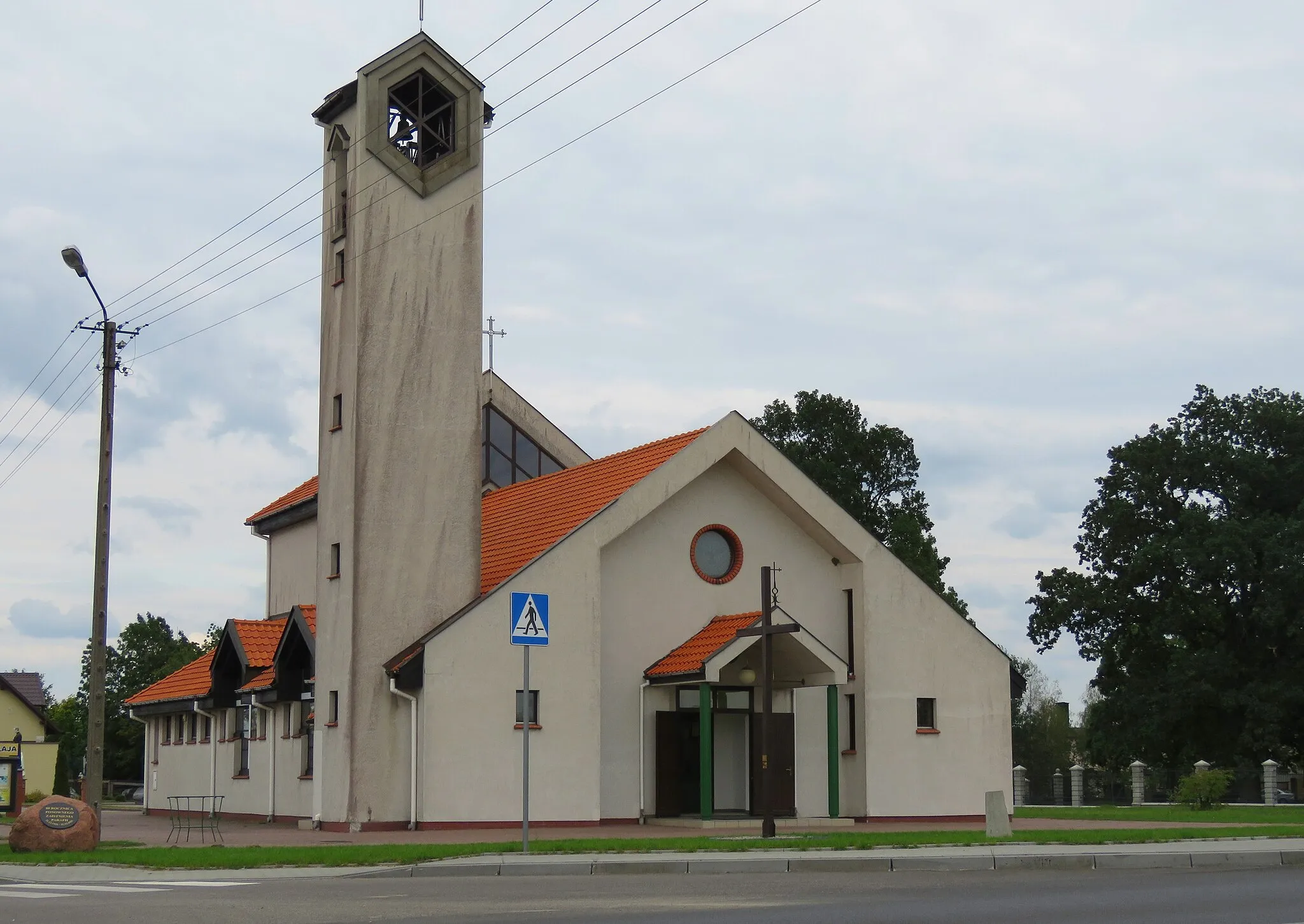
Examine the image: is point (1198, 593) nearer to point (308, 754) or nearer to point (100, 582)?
point (308, 754)

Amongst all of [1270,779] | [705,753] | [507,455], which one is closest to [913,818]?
[705,753]

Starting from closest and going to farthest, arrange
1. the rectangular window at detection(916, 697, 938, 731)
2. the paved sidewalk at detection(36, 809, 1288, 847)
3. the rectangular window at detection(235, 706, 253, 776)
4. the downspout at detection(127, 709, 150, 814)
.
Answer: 1. the paved sidewalk at detection(36, 809, 1288, 847)
2. the rectangular window at detection(916, 697, 938, 731)
3. the rectangular window at detection(235, 706, 253, 776)
4. the downspout at detection(127, 709, 150, 814)

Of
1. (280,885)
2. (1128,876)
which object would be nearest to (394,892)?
(280,885)

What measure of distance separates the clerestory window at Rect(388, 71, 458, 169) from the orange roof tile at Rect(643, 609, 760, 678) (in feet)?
33.6

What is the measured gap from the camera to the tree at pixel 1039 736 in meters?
55.0

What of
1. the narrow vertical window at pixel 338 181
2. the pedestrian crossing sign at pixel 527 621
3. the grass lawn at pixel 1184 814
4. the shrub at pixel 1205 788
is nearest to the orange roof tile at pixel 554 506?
the narrow vertical window at pixel 338 181

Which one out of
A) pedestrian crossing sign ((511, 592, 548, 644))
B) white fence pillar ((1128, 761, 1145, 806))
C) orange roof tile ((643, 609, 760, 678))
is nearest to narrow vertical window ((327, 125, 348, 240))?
orange roof tile ((643, 609, 760, 678))

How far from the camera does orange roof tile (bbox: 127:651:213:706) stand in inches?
1496

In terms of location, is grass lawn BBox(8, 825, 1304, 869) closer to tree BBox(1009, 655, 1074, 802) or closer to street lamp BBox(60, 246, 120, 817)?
street lamp BBox(60, 246, 120, 817)

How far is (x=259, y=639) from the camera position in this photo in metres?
35.8

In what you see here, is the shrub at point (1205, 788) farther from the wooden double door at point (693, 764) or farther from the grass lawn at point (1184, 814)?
the wooden double door at point (693, 764)

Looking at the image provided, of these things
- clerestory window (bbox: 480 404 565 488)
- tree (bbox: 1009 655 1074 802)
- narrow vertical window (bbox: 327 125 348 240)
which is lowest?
tree (bbox: 1009 655 1074 802)

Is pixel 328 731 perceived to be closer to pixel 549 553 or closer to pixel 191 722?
pixel 549 553

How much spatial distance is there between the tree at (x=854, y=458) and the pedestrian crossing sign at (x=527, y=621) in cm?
4650
